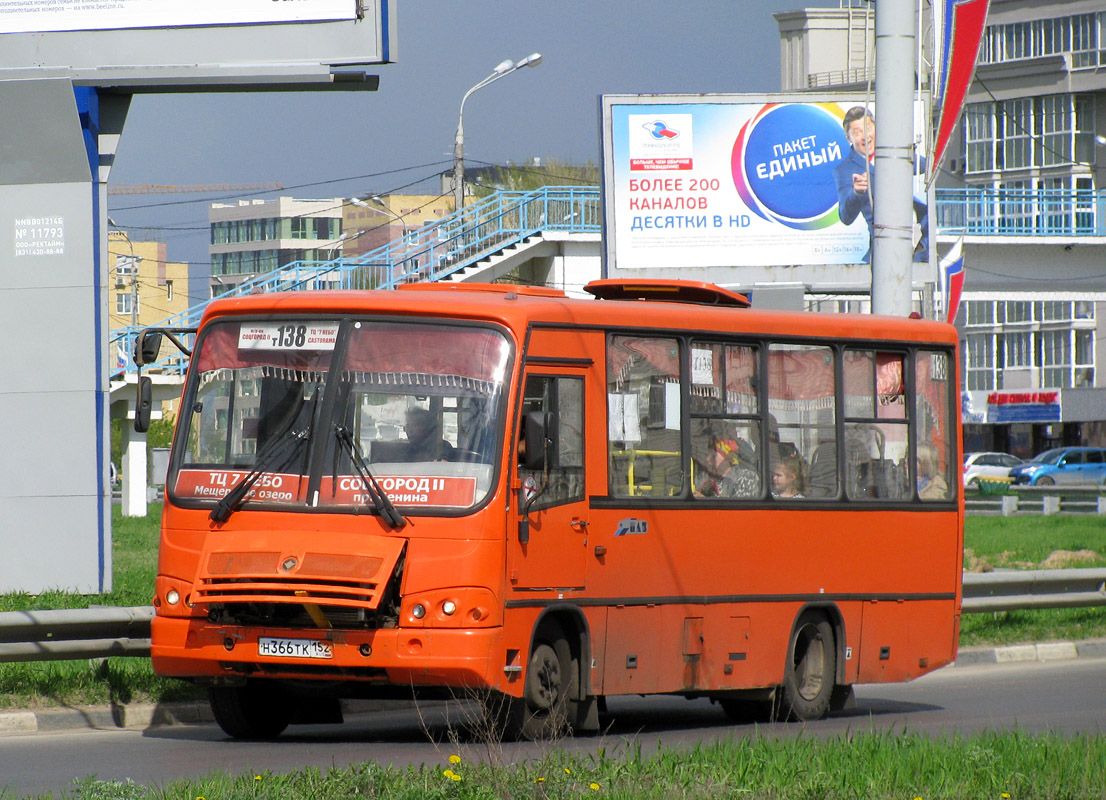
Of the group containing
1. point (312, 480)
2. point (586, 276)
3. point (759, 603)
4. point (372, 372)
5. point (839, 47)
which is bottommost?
point (759, 603)

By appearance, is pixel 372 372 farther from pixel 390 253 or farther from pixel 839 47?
pixel 839 47

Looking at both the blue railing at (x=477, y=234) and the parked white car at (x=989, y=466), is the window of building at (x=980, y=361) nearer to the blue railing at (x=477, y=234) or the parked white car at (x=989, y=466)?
the parked white car at (x=989, y=466)

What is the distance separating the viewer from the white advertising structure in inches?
639

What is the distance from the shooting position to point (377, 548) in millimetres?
9750

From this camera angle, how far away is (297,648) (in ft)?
31.9

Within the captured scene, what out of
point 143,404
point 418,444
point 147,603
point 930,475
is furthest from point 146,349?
point 930,475

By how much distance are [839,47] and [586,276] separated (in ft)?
194

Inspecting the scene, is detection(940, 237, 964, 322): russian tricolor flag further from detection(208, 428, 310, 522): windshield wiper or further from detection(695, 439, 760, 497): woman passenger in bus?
detection(208, 428, 310, 522): windshield wiper

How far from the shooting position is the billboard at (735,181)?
28.2 metres

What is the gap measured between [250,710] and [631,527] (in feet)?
8.77

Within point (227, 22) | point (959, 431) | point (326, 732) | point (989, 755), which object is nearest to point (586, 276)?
point (227, 22)

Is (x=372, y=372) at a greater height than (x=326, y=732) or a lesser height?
greater

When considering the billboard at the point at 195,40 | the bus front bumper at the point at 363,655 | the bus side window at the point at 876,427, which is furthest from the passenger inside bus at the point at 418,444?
the billboard at the point at 195,40

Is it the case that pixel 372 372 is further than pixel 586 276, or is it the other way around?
pixel 586 276
